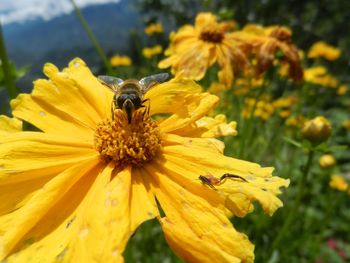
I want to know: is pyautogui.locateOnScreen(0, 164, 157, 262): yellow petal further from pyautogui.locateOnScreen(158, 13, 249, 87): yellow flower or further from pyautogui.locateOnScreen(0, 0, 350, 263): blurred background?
pyautogui.locateOnScreen(158, 13, 249, 87): yellow flower

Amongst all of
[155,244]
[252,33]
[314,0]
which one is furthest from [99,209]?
[314,0]

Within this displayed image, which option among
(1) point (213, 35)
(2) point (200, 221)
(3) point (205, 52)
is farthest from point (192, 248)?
(1) point (213, 35)

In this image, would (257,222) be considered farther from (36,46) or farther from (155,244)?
(36,46)

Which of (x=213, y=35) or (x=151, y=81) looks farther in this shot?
(x=213, y=35)

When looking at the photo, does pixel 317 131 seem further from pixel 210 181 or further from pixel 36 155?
pixel 36 155

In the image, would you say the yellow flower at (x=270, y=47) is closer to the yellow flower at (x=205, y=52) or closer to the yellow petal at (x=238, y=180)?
the yellow flower at (x=205, y=52)

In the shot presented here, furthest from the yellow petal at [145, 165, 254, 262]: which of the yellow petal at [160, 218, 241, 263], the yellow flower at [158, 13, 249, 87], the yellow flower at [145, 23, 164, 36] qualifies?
the yellow flower at [145, 23, 164, 36]

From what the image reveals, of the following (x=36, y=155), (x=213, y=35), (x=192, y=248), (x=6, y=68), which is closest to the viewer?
(x=192, y=248)
